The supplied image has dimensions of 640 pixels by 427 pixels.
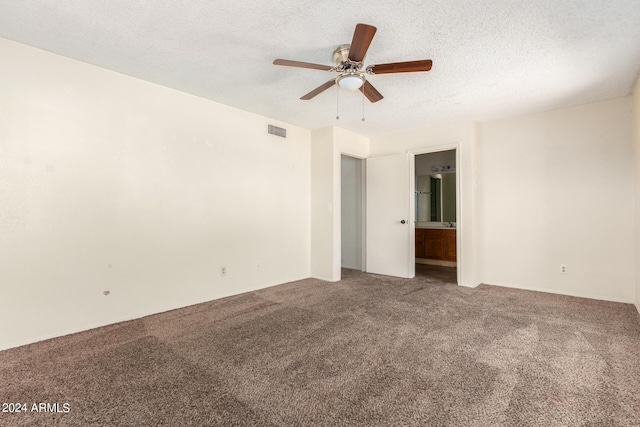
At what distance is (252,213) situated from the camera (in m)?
3.99

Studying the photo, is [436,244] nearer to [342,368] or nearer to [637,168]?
[637,168]

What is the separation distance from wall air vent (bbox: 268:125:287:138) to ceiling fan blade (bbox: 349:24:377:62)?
2.28 meters

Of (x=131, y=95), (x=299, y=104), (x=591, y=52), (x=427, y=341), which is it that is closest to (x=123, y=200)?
(x=131, y=95)

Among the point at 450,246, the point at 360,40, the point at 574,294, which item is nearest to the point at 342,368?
the point at 360,40

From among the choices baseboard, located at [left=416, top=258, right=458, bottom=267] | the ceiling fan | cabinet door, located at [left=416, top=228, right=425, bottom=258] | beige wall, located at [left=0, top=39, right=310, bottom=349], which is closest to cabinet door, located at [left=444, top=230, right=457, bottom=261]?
baseboard, located at [left=416, top=258, right=458, bottom=267]

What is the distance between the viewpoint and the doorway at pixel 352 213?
5324 millimetres

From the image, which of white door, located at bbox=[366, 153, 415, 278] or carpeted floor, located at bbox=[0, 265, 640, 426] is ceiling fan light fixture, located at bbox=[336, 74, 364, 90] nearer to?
carpeted floor, located at bbox=[0, 265, 640, 426]

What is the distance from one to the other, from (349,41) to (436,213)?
16.6ft

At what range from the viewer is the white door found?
15.4 ft

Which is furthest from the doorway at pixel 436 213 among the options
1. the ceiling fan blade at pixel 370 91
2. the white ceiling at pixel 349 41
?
the ceiling fan blade at pixel 370 91

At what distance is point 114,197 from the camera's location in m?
2.80

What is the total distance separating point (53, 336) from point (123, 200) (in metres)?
1.28

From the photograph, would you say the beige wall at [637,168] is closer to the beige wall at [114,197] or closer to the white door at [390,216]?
the white door at [390,216]

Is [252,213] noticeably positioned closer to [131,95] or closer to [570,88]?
[131,95]
